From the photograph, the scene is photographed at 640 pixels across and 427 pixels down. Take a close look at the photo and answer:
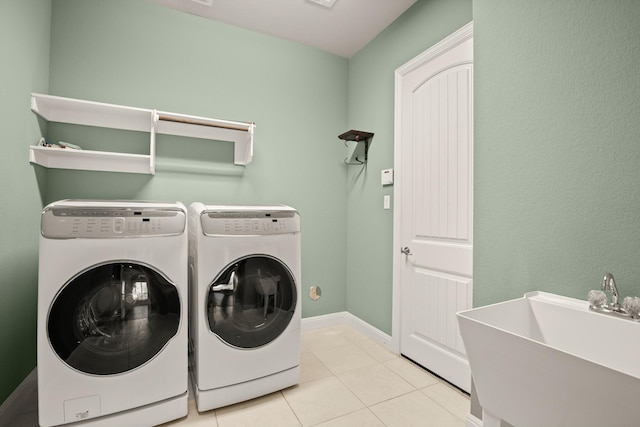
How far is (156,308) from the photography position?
143 cm

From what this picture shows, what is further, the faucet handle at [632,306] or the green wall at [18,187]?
the green wall at [18,187]

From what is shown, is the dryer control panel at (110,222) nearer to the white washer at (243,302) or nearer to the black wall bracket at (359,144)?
the white washer at (243,302)

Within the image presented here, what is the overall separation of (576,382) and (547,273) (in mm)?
559

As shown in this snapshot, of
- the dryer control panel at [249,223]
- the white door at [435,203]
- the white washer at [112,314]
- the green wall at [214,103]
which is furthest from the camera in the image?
the green wall at [214,103]

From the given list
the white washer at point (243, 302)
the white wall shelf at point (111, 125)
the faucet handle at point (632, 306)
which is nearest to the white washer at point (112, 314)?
the white washer at point (243, 302)

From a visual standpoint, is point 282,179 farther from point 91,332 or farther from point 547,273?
point 547,273

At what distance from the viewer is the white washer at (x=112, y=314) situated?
1235 millimetres

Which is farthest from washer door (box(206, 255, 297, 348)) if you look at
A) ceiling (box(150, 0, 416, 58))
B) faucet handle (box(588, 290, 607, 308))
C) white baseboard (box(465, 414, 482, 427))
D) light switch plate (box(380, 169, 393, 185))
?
ceiling (box(150, 0, 416, 58))

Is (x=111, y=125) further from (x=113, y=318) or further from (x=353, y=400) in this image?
(x=353, y=400)

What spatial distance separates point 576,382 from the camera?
0.70 m

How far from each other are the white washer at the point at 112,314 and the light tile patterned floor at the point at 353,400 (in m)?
0.29

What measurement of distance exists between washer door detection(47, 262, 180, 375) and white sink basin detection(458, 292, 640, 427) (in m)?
1.34

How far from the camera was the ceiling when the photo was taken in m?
2.17

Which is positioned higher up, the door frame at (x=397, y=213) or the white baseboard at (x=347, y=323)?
the door frame at (x=397, y=213)
